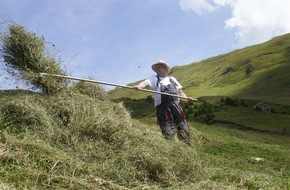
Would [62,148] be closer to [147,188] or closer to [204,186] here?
[147,188]

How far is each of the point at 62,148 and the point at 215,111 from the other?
38719 millimetres

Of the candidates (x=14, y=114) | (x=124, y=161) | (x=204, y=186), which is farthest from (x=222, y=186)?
(x=14, y=114)

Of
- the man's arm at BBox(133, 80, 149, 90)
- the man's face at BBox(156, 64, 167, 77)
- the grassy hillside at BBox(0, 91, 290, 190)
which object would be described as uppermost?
the man's face at BBox(156, 64, 167, 77)

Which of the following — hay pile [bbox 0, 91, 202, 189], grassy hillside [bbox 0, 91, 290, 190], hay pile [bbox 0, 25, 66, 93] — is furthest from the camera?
hay pile [bbox 0, 25, 66, 93]

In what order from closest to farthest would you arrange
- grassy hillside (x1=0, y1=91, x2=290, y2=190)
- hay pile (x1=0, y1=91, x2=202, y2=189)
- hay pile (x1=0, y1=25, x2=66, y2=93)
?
grassy hillside (x1=0, y1=91, x2=290, y2=190) → hay pile (x1=0, y1=91, x2=202, y2=189) → hay pile (x1=0, y1=25, x2=66, y2=93)

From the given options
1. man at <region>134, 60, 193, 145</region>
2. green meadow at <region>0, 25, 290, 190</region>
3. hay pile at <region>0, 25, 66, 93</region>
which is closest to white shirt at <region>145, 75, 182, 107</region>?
man at <region>134, 60, 193, 145</region>

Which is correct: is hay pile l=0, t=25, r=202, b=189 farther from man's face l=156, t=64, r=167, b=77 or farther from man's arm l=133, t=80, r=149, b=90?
man's face l=156, t=64, r=167, b=77

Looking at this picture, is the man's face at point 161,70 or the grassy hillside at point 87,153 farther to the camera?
the man's face at point 161,70

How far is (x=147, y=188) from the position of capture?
8.30 m

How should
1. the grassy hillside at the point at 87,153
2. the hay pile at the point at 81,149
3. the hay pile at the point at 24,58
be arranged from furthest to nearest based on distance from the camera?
the hay pile at the point at 24,58 < the hay pile at the point at 81,149 < the grassy hillside at the point at 87,153

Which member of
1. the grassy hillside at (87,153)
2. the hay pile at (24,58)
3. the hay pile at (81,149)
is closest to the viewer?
the grassy hillside at (87,153)

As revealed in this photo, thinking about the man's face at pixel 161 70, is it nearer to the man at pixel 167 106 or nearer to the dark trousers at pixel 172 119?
the man at pixel 167 106

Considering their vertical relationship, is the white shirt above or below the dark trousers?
above

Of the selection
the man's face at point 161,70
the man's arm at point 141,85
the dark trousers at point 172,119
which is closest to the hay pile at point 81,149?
the man's arm at point 141,85
